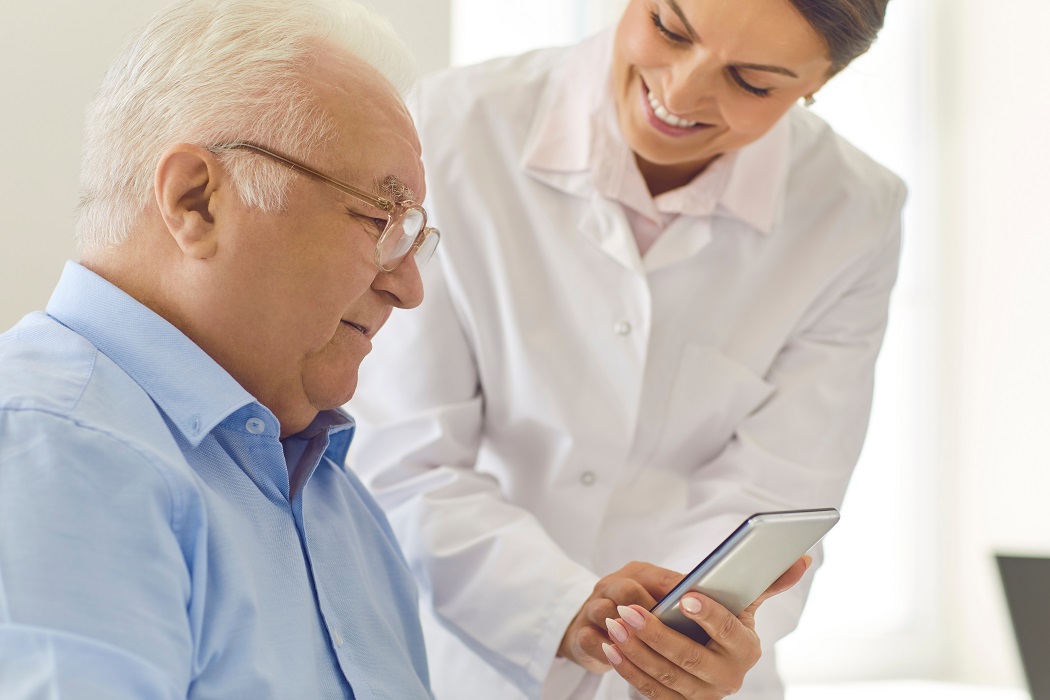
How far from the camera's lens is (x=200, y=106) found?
39.3 inches

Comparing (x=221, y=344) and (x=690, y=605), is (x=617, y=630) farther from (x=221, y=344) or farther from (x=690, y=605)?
(x=221, y=344)

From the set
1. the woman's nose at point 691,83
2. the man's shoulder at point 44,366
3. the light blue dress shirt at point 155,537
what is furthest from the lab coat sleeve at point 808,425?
the man's shoulder at point 44,366

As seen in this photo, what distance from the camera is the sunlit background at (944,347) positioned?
356 cm

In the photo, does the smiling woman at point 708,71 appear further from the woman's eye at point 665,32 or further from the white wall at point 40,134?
the white wall at point 40,134

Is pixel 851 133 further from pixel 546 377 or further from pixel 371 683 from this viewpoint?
pixel 371 683

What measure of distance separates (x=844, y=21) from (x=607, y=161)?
16.3 inches

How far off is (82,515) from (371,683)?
1.34ft

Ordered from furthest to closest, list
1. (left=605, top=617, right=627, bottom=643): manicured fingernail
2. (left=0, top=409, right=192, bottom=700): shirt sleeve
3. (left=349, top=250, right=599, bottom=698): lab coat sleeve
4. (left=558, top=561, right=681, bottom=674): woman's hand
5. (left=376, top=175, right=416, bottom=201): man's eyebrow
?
(left=349, top=250, right=599, bottom=698): lab coat sleeve < (left=558, top=561, right=681, bottom=674): woman's hand < (left=605, top=617, right=627, bottom=643): manicured fingernail < (left=376, top=175, right=416, bottom=201): man's eyebrow < (left=0, top=409, right=192, bottom=700): shirt sleeve

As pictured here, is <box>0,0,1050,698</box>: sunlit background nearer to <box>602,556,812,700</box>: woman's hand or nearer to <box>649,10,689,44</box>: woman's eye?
<box>649,10,689,44</box>: woman's eye

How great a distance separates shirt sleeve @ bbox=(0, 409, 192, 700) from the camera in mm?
720

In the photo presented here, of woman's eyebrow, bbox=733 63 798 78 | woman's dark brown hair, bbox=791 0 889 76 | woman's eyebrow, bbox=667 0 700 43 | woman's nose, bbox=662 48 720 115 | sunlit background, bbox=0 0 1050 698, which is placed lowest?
sunlit background, bbox=0 0 1050 698

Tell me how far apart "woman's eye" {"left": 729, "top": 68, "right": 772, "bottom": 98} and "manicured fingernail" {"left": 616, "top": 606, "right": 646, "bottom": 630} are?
0.70m

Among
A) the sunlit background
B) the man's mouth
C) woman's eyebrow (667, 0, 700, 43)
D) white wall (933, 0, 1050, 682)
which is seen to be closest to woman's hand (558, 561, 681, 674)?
the man's mouth

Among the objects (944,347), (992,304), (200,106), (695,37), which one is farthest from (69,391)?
(944,347)
